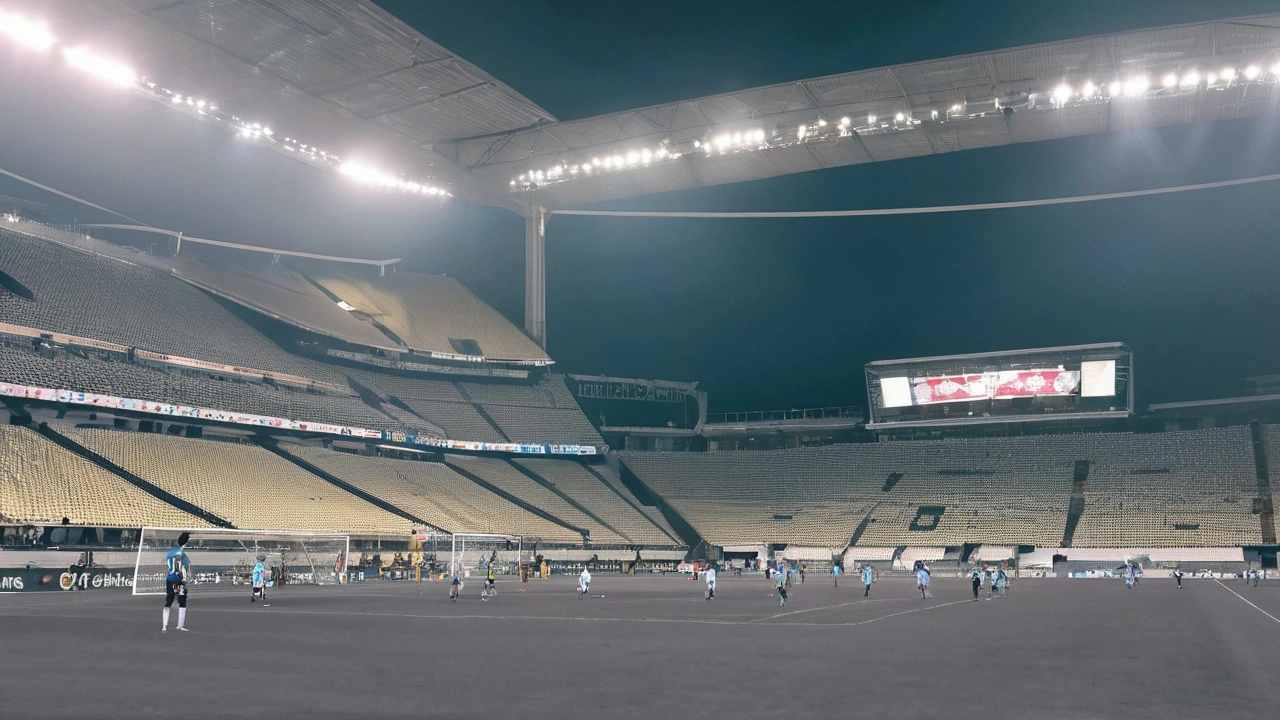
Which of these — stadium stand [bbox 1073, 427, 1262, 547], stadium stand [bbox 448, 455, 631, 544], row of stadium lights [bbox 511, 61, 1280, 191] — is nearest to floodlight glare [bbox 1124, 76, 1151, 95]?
row of stadium lights [bbox 511, 61, 1280, 191]

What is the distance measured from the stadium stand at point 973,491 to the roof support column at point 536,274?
1387 centimetres

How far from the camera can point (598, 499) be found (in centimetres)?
7088

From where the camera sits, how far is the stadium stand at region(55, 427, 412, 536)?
153 ft

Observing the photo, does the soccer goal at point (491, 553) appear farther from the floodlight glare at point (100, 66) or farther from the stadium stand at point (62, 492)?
the floodlight glare at point (100, 66)

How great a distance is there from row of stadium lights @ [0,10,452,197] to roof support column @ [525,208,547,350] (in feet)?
22.6

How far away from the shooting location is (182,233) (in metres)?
67.2

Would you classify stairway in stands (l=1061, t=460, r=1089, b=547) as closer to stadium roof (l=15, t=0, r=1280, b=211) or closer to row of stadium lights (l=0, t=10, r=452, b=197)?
stadium roof (l=15, t=0, r=1280, b=211)

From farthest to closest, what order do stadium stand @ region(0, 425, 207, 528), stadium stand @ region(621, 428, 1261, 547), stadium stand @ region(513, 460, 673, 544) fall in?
stadium stand @ region(513, 460, 673, 544) < stadium stand @ region(621, 428, 1261, 547) < stadium stand @ region(0, 425, 207, 528)

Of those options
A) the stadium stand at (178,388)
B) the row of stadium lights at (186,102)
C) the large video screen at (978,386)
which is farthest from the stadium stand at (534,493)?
the large video screen at (978,386)

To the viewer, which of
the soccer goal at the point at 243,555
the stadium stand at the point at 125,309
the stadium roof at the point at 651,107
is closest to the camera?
the soccer goal at the point at 243,555

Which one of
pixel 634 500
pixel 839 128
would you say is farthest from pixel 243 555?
pixel 839 128

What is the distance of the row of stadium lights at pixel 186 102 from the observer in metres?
44.0

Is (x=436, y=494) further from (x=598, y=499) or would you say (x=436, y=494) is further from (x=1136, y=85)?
(x=1136, y=85)

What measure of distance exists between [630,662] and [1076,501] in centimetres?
6125
